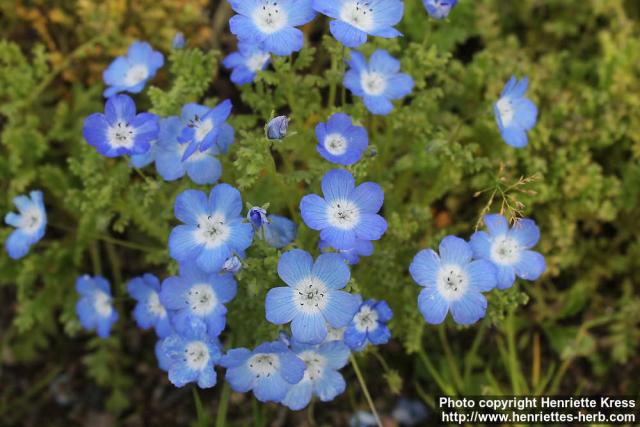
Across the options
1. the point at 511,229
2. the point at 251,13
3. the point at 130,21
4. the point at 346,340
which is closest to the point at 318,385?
the point at 346,340


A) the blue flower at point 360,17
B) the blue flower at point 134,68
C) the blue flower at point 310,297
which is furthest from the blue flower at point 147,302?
the blue flower at point 360,17

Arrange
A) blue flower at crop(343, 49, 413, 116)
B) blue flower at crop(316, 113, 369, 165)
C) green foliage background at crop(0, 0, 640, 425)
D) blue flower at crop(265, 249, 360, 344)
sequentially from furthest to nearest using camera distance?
1. green foliage background at crop(0, 0, 640, 425)
2. blue flower at crop(343, 49, 413, 116)
3. blue flower at crop(316, 113, 369, 165)
4. blue flower at crop(265, 249, 360, 344)

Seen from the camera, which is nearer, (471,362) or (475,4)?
(471,362)

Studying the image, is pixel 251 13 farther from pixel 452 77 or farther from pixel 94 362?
pixel 94 362

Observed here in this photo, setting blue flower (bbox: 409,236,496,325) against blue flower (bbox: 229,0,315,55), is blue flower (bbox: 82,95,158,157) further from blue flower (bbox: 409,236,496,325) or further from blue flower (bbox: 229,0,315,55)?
blue flower (bbox: 409,236,496,325)

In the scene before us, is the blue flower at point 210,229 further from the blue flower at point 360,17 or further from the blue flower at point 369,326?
the blue flower at point 360,17

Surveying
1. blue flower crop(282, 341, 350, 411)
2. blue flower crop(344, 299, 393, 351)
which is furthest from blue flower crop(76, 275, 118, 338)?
blue flower crop(344, 299, 393, 351)
